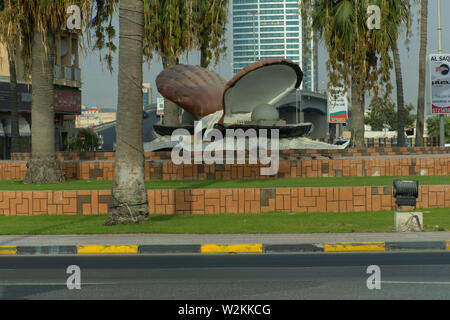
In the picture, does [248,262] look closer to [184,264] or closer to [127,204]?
[184,264]

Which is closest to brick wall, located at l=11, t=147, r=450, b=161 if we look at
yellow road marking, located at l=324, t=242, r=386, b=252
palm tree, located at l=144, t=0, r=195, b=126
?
palm tree, located at l=144, t=0, r=195, b=126

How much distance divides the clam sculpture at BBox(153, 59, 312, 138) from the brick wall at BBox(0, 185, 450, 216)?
18.7 meters

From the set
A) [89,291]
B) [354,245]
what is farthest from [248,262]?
[89,291]

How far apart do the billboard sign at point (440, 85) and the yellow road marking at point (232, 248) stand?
22.6m

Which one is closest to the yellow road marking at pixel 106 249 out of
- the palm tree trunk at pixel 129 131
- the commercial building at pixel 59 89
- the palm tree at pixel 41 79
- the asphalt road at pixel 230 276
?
the asphalt road at pixel 230 276

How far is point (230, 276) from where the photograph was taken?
986cm

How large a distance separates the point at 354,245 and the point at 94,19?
13.4 meters

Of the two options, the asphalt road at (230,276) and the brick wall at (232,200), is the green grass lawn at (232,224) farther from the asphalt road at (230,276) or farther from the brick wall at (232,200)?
the asphalt road at (230,276)

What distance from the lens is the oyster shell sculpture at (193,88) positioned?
127 ft

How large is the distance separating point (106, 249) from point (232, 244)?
7.24 feet

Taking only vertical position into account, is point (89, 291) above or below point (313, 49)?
below

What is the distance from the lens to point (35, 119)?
2336 centimetres

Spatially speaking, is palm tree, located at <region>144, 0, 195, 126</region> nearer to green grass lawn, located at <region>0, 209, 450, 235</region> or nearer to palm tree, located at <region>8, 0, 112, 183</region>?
palm tree, located at <region>8, 0, 112, 183</region>

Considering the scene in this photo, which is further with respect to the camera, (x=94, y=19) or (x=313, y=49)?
(x=313, y=49)
